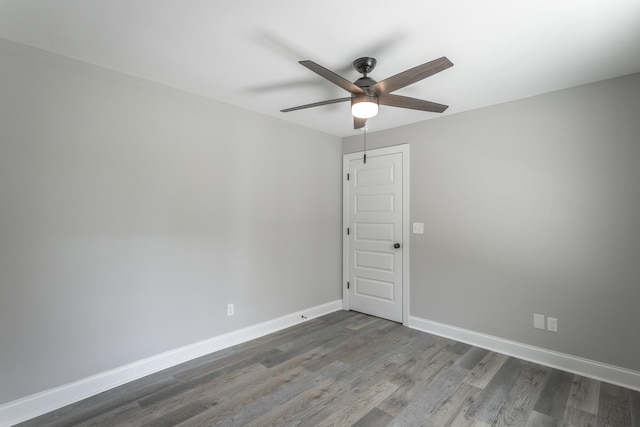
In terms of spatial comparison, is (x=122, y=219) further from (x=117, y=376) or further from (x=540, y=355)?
(x=540, y=355)

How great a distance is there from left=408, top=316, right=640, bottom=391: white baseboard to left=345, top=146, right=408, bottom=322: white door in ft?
1.65

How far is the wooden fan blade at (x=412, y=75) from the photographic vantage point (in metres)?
1.74

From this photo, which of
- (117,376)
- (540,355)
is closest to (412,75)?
(540,355)

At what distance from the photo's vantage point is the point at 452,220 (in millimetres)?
3332

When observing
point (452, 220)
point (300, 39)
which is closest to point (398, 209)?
point (452, 220)

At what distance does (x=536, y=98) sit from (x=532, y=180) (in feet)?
2.46

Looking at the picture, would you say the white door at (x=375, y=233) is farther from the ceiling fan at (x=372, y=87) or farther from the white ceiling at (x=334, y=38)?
the ceiling fan at (x=372, y=87)

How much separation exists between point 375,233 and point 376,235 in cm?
3

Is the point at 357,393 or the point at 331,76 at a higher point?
the point at 331,76

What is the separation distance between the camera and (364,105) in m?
2.14

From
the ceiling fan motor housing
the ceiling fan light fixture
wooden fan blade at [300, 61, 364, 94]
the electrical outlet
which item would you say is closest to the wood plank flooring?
the electrical outlet

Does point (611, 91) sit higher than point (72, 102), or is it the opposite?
point (611, 91)

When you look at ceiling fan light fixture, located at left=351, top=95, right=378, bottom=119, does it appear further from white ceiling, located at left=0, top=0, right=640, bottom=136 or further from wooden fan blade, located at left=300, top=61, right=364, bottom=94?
white ceiling, located at left=0, top=0, right=640, bottom=136

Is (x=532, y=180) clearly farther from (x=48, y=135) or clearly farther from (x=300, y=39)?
(x=48, y=135)
